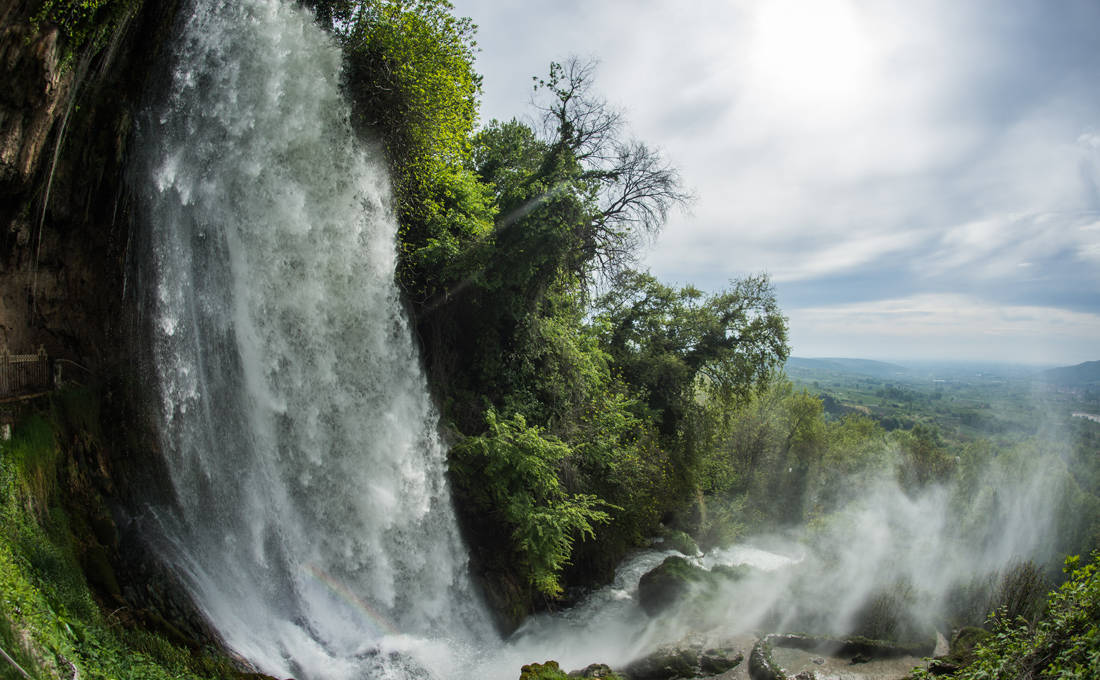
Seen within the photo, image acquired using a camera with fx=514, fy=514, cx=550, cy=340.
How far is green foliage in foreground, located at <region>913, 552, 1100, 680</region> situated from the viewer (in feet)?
17.6

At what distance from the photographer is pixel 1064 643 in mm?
5785

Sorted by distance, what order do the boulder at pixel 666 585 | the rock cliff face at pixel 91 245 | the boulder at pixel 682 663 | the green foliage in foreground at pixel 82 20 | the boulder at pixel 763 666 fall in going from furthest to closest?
the boulder at pixel 666 585, the boulder at pixel 763 666, the boulder at pixel 682 663, the rock cliff face at pixel 91 245, the green foliage in foreground at pixel 82 20

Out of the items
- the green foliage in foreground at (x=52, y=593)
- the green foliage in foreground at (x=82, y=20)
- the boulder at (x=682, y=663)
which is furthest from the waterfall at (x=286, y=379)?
the boulder at (x=682, y=663)

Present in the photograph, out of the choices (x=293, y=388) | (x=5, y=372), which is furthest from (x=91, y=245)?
(x=293, y=388)

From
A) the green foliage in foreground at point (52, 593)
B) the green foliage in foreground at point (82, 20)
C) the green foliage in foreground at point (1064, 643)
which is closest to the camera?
the green foliage in foreground at point (52, 593)

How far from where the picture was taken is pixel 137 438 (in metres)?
8.28

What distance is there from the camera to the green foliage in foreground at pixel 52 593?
4.64 meters

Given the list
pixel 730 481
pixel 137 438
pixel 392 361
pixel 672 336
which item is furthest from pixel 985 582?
pixel 137 438

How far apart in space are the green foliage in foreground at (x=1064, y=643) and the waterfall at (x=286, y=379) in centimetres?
878

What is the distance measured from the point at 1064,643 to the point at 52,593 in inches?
441

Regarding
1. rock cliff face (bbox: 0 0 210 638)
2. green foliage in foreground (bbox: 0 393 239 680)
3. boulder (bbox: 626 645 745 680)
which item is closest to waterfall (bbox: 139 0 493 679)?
rock cliff face (bbox: 0 0 210 638)

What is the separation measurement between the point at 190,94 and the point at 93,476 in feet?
21.4

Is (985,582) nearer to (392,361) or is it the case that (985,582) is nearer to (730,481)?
(730,481)

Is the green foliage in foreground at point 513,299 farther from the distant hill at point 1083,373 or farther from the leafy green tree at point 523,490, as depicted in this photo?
the distant hill at point 1083,373
